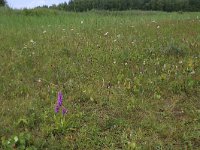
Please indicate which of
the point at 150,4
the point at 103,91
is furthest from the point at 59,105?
the point at 150,4

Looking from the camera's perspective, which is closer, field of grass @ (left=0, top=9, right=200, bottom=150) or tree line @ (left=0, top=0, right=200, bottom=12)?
field of grass @ (left=0, top=9, right=200, bottom=150)

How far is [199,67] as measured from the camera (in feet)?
23.8

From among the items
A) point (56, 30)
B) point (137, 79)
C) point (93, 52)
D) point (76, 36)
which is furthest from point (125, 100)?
point (56, 30)

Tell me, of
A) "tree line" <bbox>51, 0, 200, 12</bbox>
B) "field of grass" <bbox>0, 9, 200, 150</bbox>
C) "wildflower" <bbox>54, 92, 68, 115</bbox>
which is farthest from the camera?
"tree line" <bbox>51, 0, 200, 12</bbox>

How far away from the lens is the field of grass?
5.40 meters

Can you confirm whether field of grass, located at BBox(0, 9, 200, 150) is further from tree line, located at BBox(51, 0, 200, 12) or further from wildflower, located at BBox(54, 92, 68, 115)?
tree line, located at BBox(51, 0, 200, 12)

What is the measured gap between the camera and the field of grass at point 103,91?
5402mm

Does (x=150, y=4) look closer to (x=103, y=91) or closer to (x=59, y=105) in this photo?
(x=103, y=91)

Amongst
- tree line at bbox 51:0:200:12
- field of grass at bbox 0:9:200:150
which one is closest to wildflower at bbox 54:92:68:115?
field of grass at bbox 0:9:200:150

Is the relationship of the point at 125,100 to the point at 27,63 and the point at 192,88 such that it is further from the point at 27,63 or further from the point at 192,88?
the point at 27,63

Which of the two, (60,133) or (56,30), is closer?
(60,133)

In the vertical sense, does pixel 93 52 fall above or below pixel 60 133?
above

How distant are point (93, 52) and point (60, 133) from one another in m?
3.12

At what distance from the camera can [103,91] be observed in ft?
21.4
